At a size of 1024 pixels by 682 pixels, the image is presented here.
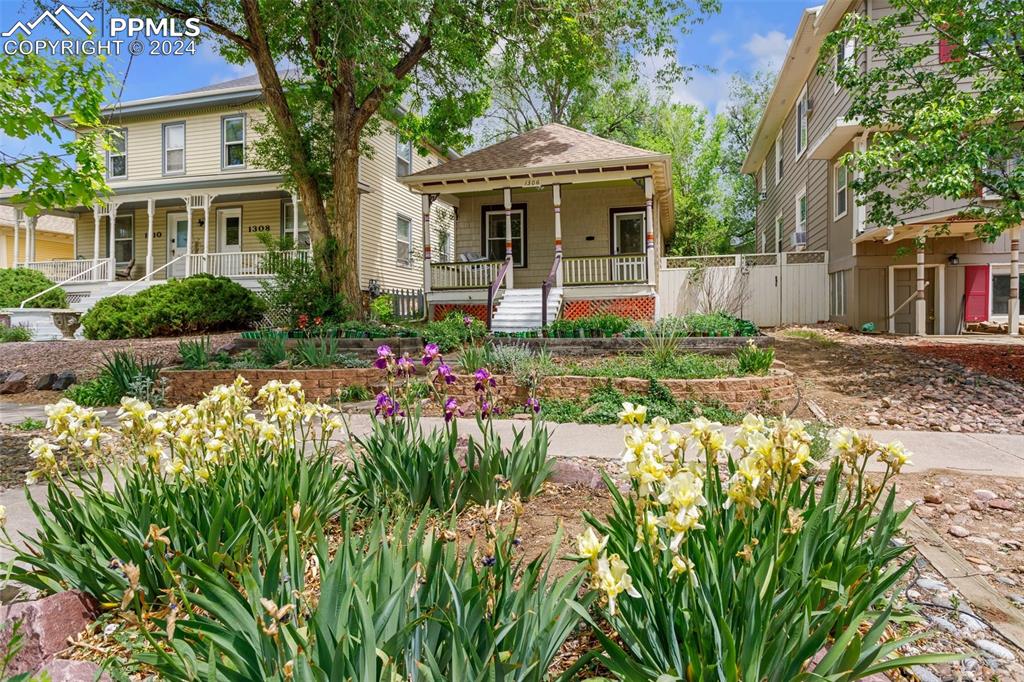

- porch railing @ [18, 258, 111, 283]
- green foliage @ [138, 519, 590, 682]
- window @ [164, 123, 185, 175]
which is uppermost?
window @ [164, 123, 185, 175]

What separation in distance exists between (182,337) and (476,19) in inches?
393

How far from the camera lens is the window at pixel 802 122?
18391 millimetres

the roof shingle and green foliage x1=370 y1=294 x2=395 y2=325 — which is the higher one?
the roof shingle

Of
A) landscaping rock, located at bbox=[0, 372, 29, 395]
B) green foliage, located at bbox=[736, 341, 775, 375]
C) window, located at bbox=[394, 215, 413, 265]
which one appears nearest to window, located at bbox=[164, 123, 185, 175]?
window, located at bbox=[394, 215, 413, 265]

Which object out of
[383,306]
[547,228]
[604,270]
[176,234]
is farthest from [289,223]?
[604,270]

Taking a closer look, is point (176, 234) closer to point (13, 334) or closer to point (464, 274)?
point (13, 334)

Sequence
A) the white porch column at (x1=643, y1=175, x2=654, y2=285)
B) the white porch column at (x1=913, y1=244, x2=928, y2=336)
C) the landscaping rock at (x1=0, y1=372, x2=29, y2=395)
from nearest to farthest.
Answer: the landscaping rock at (x1=0, y1=372, x2=29, y2=395)
the white porch column at (x1=913, y1=244, x2=928, y2=336)
the white porch column at (x1=643, y1=175, x2=654, y2=285)

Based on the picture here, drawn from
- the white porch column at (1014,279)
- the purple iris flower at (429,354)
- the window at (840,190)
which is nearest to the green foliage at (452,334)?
the purple iris flower at (429,354)

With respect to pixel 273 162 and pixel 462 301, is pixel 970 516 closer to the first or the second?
pixel 462 301

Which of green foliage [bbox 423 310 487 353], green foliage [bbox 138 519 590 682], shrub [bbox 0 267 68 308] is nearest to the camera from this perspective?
green foliage [bbox 138 519 590 682]

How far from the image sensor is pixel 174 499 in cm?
249

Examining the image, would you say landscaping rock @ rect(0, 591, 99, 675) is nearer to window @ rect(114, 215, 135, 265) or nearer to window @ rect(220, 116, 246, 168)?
window @ rect(220, 116, 246, 168)

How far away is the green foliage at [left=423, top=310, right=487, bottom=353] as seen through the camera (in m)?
10.2

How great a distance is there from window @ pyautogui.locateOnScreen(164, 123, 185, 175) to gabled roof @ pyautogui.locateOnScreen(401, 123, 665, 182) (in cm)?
997
